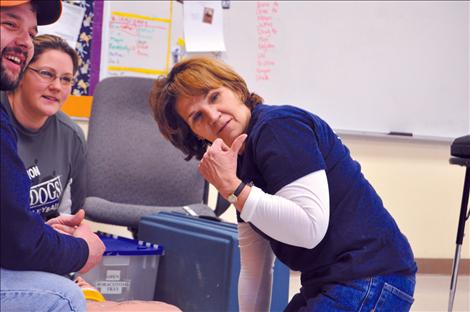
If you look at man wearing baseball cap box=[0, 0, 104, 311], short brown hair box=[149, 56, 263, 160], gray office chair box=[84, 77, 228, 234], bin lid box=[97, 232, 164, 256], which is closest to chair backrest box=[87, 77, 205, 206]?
gray office chair box=[84, 77, 228, 234]

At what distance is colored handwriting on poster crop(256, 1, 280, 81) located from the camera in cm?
330

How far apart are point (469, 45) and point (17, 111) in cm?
283


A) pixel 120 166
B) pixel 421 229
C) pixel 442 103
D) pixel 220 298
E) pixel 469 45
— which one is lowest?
pixel 421 229

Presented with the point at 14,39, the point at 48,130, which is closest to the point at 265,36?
the point at 48,130

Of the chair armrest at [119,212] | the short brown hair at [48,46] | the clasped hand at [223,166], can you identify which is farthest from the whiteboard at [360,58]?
the clasped hand at [223,166]

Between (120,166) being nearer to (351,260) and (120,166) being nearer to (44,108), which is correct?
(44,108)

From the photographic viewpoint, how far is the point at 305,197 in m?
1.16

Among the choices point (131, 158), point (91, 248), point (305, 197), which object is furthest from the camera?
point (131, 158)

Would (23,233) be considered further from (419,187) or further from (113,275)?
(419,187)

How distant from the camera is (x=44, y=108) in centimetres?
184

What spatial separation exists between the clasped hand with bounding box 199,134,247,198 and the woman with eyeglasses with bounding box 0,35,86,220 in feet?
2.37

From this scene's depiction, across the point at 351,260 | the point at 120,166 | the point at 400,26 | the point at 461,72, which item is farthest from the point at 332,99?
the point at 351,260

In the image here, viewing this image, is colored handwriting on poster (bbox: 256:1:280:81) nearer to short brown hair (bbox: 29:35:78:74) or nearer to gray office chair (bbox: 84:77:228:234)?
gray office chair (bbox: 84:77:228:234)

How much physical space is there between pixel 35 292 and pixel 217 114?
60 cm
